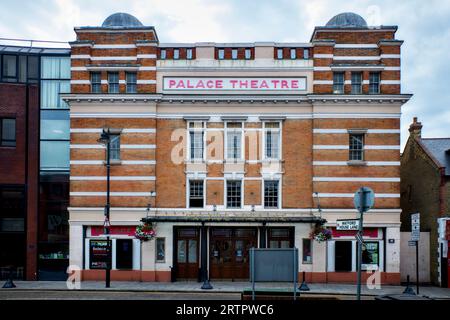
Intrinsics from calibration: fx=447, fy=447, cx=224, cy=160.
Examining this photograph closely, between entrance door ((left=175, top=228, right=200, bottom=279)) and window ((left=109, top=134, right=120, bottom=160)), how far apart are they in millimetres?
5514

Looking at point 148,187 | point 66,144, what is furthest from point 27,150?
point 148,187

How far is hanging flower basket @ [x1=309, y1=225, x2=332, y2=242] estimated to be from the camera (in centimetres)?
2372

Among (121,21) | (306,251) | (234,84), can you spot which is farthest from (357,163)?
(121,21)

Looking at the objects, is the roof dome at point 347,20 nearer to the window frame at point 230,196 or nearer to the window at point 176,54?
the window at point 176,54

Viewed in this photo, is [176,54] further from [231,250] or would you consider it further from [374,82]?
[231,250]

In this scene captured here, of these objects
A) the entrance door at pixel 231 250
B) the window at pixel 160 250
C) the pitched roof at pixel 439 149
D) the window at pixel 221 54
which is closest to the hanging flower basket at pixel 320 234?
the entrance door at pixel 231 250

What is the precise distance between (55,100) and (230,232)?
1282 centimetres

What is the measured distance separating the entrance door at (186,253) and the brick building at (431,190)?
1343 cm

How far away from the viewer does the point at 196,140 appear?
25.7 metres

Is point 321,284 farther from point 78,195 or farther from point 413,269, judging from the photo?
point 78,195

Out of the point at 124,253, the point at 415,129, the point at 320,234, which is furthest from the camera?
the point at 415,129

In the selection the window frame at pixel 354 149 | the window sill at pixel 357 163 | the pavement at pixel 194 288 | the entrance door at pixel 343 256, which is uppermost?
the window frame at pixel 354 149

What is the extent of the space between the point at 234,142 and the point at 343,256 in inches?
348

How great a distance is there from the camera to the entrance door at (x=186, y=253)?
25.4 meters
